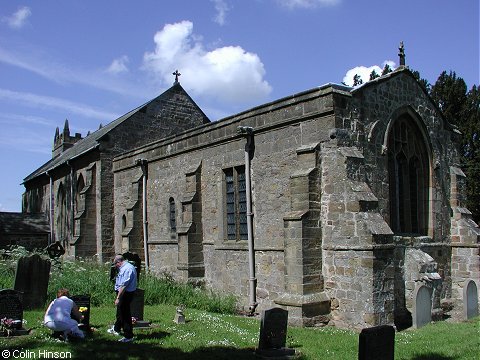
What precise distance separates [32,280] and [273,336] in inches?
277

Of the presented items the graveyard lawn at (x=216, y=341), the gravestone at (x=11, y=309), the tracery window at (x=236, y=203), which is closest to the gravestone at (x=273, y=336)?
the graveyard lawn at (x=216, y=341)

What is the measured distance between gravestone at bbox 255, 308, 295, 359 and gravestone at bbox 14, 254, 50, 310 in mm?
6693

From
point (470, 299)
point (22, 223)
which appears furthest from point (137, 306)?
point (22, 223)

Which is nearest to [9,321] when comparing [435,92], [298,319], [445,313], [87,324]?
[87,324]

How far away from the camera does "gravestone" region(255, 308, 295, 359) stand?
919cm

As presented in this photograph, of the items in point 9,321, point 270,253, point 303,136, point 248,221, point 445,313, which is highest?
point 303,136

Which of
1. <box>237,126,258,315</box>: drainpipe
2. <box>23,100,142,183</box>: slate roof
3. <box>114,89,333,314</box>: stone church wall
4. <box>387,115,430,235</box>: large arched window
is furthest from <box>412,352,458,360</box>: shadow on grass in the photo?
<box>23,100,142,183</box>: slate roof

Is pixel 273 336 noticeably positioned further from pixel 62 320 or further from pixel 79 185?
pixel 79 185

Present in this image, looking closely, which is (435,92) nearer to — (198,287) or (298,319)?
(198,287)

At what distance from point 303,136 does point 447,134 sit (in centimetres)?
635

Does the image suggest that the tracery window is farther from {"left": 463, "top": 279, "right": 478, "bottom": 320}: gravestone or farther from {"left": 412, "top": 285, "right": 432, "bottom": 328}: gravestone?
{"left": 463, "top": 279, "right": 478, "bottom": 320}: gravestone

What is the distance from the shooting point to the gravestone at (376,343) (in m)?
7.57

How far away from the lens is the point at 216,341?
33.7ft

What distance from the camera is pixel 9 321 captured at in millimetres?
9953
